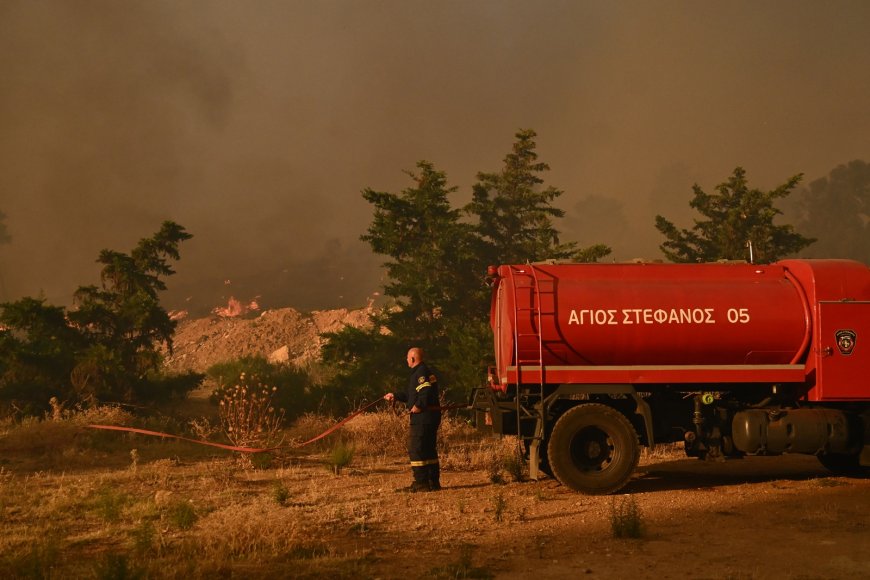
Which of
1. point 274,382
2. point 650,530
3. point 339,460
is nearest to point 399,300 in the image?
point 274,382

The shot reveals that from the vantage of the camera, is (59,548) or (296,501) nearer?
(59,548)

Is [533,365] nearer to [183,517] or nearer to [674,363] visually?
[674,363]

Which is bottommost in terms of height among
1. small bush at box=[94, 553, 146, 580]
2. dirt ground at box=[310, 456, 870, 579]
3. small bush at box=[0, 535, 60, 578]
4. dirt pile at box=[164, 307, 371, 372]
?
dirt ground at box=[310, 456, 870, 579]

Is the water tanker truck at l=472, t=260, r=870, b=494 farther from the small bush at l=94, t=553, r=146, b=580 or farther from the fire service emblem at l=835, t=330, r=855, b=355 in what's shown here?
the small bush at l=94, t=553, r=146, b=580

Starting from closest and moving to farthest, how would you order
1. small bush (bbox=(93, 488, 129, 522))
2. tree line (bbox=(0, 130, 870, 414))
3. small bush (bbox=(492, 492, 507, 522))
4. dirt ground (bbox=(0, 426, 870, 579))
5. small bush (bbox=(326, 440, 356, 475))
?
dirt ground (bbox=(0, 426, 870, 579)) < small bush (bbox=(492, 492, 507, 522)) < small bush (bbox=(93, 488, 129, 522)) < small bush (bbox=(326, 440, 356, 475)) < tree line (bbox=(0, 130, 870, 414))

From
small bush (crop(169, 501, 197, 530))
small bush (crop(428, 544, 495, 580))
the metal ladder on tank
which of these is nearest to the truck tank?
the metal ladder on tank

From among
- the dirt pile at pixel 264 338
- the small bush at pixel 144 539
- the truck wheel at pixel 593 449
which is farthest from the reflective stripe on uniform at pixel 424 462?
the dirt pile at pixel 264 338

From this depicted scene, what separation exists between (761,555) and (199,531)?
5.73 metres

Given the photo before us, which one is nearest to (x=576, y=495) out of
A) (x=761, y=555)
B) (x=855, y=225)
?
(x=761, y=555)

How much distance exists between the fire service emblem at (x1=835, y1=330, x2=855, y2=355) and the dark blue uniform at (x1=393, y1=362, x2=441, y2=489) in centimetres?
581

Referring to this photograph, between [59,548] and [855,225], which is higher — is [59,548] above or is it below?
below

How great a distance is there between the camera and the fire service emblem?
33.6ft

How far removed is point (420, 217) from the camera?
24547 millimetres

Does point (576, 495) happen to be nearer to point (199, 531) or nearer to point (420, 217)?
point (199, 531)
